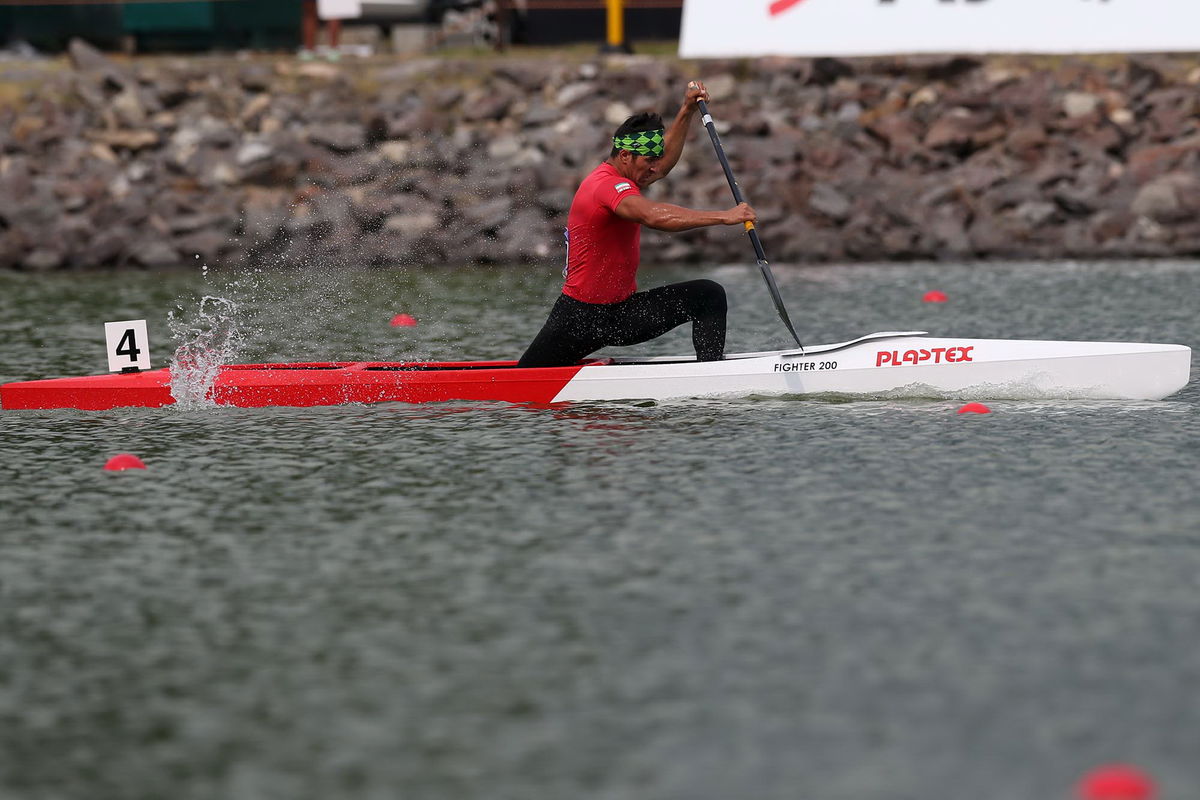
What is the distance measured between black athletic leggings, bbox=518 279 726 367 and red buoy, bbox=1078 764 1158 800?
256 inches

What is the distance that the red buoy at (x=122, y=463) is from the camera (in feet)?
31.2

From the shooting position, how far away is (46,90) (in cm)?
2580

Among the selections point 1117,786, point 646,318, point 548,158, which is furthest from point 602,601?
point 548,158

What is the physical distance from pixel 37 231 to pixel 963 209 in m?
12.3

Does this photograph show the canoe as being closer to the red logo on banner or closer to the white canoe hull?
the white canoe hull

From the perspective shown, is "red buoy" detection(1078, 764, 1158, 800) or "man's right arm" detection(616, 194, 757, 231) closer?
"red buoy" detection(1078, 764, 1158, 800)

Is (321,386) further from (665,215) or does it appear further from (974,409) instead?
(974,409)

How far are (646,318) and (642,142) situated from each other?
1141mm

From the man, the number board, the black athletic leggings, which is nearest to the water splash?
the number board

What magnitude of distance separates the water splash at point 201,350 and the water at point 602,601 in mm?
243

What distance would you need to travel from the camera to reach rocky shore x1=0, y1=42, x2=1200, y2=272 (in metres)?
22.3

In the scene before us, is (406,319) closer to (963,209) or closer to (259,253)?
(259,253)

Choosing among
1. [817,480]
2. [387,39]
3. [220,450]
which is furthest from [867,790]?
[387,39]

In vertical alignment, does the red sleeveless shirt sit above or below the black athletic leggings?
above
